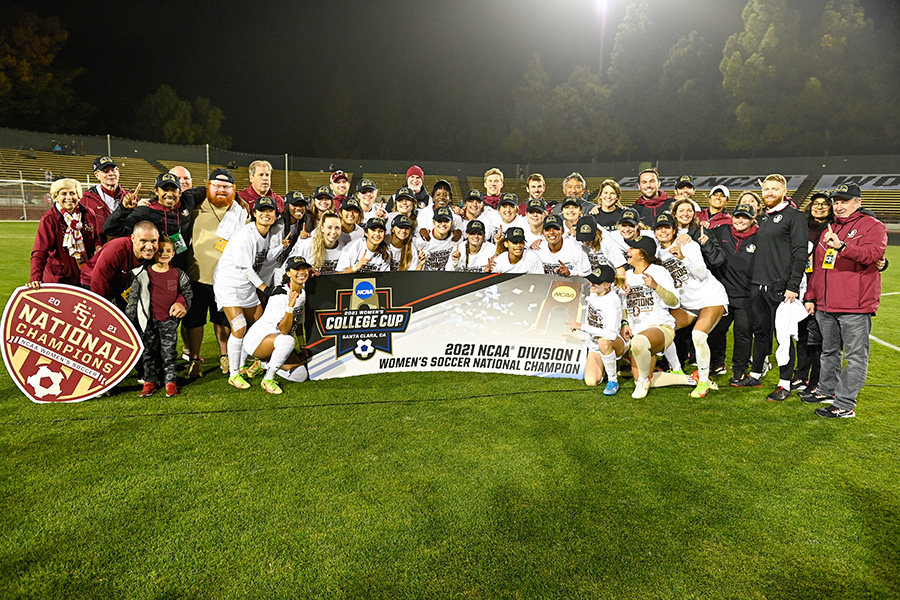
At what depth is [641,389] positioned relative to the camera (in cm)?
491

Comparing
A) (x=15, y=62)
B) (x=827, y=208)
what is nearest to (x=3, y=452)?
(x=827, y=208)

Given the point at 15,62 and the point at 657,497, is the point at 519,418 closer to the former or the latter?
the point at 657,497

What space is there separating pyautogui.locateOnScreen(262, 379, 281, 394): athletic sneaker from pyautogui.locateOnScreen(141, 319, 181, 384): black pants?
2.66 ft

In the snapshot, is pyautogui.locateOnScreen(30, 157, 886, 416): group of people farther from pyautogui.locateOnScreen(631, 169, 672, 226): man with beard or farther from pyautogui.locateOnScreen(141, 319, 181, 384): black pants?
pyautogui.locateOnScreen(631, 169, 672, 226): man with beard

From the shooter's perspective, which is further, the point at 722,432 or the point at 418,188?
the point at 418,188

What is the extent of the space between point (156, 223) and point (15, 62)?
48.7 meters

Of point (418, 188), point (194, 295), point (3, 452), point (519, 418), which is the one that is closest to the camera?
point (3, 452)

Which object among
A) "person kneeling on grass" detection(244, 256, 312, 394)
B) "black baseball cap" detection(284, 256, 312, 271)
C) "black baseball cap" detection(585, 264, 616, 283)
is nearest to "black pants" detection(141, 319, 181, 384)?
"person kneeling on grass" detection(244, 256, 312, 394)

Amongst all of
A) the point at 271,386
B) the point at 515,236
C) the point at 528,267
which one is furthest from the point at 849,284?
the point at 271,386

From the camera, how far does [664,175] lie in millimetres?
38625

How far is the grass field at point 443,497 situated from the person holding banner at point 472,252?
67.3 inches

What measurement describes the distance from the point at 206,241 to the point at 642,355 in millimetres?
4502

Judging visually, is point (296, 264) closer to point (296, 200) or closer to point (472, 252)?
point (296, 200)

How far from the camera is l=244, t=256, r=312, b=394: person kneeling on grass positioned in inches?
194
